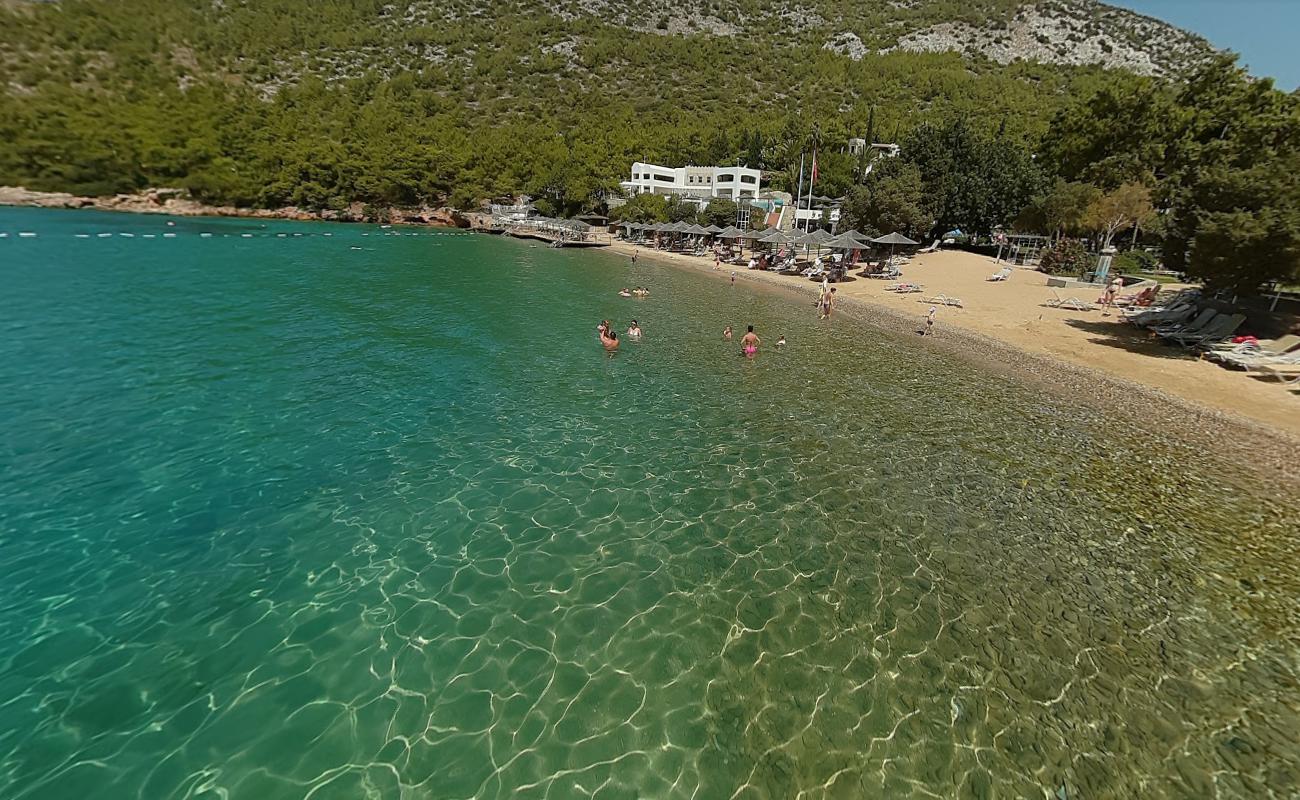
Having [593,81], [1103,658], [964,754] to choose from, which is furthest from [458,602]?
[593,81]

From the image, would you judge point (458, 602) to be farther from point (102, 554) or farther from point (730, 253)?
point (730, 253)

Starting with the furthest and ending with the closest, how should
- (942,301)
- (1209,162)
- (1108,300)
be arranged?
(1209,162) < (942,301) < (1108,300)

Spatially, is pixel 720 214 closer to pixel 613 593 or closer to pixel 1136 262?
pixel 1136 262

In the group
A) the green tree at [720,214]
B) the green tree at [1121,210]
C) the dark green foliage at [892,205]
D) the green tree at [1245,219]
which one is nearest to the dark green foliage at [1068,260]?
the green tree at [1121,210]

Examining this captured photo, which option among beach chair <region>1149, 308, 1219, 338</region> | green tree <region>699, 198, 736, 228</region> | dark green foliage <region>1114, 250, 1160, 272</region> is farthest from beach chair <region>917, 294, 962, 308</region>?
green tree <region>699, 198, 736, 228</region>

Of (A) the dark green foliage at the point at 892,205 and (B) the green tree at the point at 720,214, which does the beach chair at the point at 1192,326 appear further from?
(B) the green tree at the point at 720,214

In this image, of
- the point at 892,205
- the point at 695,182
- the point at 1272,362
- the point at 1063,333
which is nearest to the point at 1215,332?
the point at 1272,362
